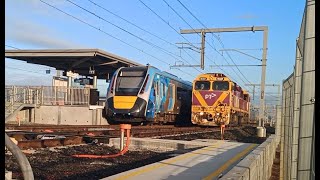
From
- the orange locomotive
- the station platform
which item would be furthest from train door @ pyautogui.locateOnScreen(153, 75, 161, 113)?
the station platform

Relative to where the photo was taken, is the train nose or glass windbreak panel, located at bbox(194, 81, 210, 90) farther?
glass windbreak panel, located at bbox(194, 81, 210, 90)

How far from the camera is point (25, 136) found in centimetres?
1322

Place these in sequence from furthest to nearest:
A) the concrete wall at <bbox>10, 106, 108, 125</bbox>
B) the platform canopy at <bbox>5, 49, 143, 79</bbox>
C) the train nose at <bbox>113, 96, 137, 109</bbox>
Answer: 1. the concrete wall at <bbox>10, 106, 108, 125</bbox>
2. the platform canopy at <bbox>5, 49, 143, 79</bbox>
3. the train nose at <bbox>113, 96, 137, 109</bbox>

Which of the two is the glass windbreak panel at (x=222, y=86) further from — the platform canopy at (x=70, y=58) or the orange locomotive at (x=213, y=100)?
the platform canopy at (x=70, y=58)

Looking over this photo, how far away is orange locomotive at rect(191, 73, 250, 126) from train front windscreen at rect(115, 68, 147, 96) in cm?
631

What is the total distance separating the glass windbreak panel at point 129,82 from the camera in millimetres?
22469

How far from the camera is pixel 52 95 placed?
108 feet

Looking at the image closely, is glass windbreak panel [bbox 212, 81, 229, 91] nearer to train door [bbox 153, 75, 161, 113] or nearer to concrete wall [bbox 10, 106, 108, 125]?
train door [bbox 153, 75, 161, 113]

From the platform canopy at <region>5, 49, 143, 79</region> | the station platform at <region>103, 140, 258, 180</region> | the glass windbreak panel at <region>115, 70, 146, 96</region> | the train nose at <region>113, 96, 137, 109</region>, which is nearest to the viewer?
the station platform at <region>103, 140, 258, 180</region>

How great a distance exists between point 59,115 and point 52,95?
2.24 m

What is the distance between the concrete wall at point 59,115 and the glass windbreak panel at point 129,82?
836 centimetres

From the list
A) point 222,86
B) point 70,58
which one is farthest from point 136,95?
point 70,58

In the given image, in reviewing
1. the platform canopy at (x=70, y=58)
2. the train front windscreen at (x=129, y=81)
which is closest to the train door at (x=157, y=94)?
the train front windscreen at (x=129, y=81)

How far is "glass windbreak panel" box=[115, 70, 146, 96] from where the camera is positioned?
885 inches
